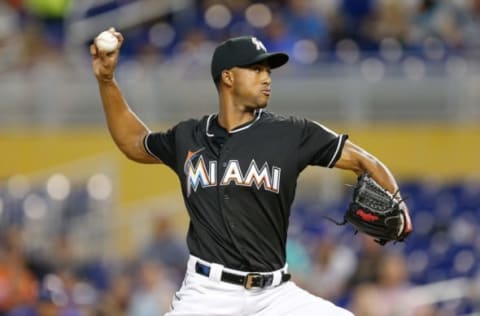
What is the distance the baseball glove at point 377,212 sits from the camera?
687cm

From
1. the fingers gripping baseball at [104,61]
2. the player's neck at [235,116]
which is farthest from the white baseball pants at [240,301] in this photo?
the fingers gripping baseball at [104,61]

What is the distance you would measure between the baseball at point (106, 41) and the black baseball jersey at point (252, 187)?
799 mm

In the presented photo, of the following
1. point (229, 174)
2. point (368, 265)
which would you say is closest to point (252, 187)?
point (229, 174)

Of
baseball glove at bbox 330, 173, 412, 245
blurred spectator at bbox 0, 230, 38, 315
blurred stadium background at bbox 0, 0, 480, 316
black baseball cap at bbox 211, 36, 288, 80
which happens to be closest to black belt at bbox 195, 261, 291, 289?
baseball glove at bbox 330, 173, 412, 245

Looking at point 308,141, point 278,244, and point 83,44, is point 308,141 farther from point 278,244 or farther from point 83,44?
point 83,44

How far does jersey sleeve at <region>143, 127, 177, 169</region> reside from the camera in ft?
23.5

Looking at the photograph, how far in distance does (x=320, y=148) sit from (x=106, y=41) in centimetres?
131

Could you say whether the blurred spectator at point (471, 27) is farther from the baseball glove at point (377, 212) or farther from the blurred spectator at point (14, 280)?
the baseball glove at point (377, 212)

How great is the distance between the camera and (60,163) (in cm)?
1581

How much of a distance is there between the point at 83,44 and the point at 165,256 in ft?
14.9

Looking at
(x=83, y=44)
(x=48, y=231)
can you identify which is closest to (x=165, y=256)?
(x=48, y=231)

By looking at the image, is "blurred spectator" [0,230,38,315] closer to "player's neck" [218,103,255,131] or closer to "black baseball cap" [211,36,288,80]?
"player's neck" [218,103,255,131]

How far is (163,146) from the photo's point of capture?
23.6ft

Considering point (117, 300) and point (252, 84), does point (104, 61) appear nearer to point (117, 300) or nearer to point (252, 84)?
point (252, 84)
